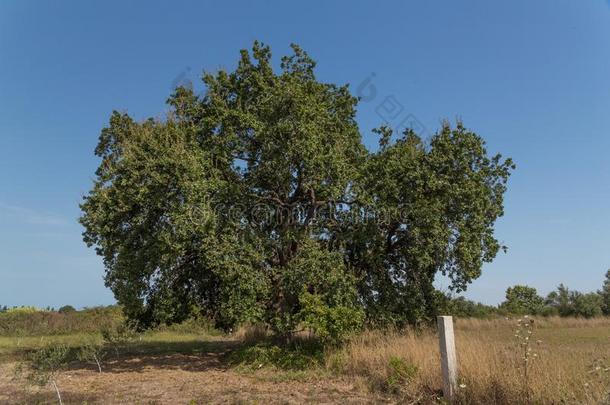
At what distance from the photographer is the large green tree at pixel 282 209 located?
14062 mm

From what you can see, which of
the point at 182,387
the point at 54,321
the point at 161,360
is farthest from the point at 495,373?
the point at 54,321

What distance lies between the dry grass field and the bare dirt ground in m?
0.03

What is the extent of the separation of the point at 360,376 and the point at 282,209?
7.56 meters

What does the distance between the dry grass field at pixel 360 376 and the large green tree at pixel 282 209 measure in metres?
1.43

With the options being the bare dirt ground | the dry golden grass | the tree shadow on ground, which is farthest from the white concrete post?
the tree shadow on ground

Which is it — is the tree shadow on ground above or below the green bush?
below

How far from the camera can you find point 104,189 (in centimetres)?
1454

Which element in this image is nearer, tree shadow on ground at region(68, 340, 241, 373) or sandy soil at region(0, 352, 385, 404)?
sandy soil at region(0, 352, 385, 404)

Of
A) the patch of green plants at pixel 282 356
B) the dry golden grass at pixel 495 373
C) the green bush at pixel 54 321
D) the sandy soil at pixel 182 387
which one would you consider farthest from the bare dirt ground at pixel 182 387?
the green bush at pixel 54 321

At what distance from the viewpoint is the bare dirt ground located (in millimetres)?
9758

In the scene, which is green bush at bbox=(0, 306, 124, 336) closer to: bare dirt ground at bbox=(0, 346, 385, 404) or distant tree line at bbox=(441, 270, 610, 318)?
bare dirt ground at bbox=(0, 346, 385, 404)

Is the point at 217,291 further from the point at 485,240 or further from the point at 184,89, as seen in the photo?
the point at 485,240

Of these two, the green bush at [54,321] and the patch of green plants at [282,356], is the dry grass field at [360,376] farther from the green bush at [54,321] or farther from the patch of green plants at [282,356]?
the green bush at [54,321]

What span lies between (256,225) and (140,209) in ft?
13.0
